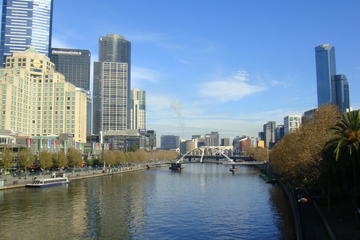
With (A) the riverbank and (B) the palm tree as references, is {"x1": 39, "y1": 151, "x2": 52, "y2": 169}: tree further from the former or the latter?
(B) the palm tree

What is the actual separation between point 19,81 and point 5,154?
8163cm

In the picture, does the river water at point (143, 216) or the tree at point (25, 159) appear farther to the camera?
the tree at point (25, 159)

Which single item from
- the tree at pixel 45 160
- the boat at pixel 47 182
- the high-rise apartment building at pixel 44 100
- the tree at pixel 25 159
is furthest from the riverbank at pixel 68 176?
the high-rise apartment building at pixel 44 100

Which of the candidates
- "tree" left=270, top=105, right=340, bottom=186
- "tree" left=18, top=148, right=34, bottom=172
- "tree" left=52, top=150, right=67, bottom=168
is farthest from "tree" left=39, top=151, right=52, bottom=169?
"tree" left=270, top=105, right=340, bottom=186

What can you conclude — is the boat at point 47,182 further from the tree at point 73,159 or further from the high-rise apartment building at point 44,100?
the high-rise apartment building at point 44,100

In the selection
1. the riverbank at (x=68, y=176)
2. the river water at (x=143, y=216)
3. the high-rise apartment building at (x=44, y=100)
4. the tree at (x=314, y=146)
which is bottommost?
the river water at (x=143, y=216)

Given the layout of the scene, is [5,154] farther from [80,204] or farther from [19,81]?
[19,81]

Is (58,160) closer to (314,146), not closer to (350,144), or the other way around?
(314,146)

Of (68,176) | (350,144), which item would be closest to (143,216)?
(350,144)

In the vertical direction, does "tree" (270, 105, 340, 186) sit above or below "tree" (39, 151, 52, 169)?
above

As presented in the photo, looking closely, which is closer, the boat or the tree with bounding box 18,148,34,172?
the boat

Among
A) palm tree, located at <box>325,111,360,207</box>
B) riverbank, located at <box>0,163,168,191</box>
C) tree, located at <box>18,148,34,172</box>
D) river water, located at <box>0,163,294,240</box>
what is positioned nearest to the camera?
palm tree, located at <box>325,111,360,207</box>

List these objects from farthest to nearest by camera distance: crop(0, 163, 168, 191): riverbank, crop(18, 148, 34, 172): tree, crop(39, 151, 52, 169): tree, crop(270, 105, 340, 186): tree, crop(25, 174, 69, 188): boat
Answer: crop(39, 151, 52, 169): tree → crop(18, 148, 34, 172): tree → crop(25, 174, 69, 188): boat → crop(0, 163, 168, 191): riverbank → crop(270, 105, 340, 186): tree

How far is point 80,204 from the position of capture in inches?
2677
